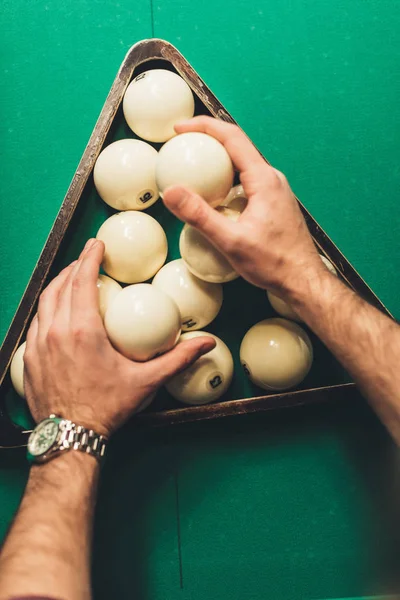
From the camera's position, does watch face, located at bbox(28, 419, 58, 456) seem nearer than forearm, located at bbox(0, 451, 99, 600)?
No

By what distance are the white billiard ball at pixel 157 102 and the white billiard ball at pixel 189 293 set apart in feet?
0.99

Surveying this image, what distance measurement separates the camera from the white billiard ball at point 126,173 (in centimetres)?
107

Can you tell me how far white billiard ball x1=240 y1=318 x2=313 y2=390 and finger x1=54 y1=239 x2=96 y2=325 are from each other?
374 millimetres

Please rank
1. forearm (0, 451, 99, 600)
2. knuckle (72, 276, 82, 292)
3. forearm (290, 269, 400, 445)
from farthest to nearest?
knuckle (72, 276, 82, 292)
forearm (290, 269, 400, 445)
forearm (0, 451, 99, 600)

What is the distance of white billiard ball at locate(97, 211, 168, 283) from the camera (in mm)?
1050

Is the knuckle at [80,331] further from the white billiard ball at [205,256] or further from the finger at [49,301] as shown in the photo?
the white billiard ball at [205,256]

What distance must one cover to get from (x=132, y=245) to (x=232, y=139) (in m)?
0.29

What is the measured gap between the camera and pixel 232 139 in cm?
98

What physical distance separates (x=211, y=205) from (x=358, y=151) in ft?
1.50

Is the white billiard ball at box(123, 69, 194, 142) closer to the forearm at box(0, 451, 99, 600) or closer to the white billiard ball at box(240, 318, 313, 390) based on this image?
the white billiard ball at box(240, 318, 313, 390)

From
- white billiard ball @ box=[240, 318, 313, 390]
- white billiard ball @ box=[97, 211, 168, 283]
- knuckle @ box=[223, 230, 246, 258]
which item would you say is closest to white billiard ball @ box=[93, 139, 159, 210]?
white billiard ball @ box=[97, 211, 168, 283]

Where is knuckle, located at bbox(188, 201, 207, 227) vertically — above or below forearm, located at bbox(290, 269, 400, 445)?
above

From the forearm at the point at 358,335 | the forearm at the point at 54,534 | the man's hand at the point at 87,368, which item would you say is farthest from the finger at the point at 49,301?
the forearm at the point at 358,335

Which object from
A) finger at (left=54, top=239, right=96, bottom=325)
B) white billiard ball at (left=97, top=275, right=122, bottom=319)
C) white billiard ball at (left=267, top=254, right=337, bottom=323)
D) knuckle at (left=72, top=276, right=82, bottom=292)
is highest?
knuckle at (left=72, top=276, right=82, bottom=292)
